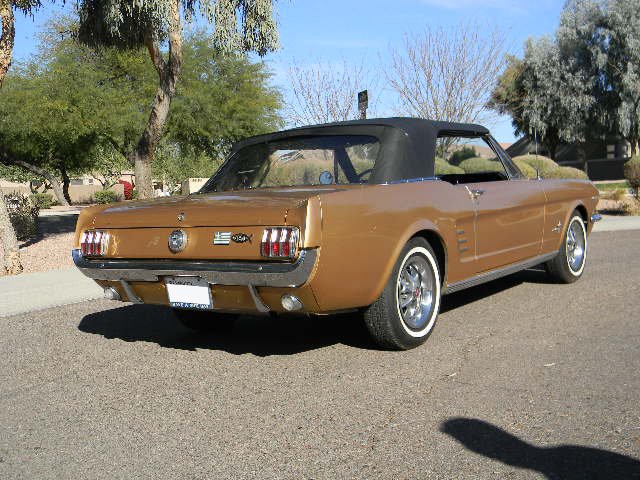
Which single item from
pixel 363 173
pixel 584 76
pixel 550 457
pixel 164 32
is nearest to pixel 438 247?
pixel 363 173

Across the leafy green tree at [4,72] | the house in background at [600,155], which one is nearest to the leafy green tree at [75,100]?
the leafy green tree at [4,72]

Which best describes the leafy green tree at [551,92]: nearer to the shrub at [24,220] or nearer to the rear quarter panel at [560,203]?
the shrub at [24,220]

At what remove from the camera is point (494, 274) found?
584cm

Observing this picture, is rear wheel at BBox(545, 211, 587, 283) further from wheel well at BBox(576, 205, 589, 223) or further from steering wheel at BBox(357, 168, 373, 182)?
steering wheel at BBox(357, 168, 373, 182)

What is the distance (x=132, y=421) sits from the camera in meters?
3.70

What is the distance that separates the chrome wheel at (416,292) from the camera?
4824mm

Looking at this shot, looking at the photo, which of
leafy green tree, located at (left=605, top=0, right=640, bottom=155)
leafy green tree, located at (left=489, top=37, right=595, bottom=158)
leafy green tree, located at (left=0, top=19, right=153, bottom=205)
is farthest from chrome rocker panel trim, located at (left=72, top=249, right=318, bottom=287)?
leafy green tree, located at (left=605, top=0, right=640, bottom=155)

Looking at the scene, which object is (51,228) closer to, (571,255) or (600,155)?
(571,255)

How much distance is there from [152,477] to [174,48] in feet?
37.2

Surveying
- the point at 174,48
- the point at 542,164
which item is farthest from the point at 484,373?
the point at 542,164

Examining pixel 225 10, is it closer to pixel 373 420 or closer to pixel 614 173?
pixel 373 420

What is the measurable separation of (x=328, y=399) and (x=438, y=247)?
171 centimetres

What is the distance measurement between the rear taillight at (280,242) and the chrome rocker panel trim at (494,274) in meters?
1.63

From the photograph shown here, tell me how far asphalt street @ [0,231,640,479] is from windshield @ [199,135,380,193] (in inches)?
46.8
